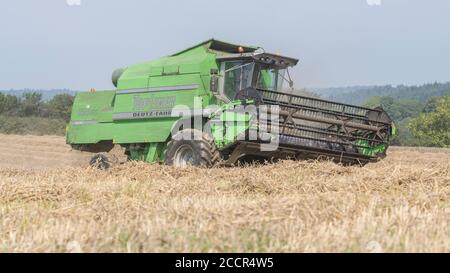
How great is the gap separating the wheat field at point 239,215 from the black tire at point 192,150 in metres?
2.00

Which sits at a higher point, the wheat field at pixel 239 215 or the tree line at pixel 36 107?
the tree line at pixel 36 107

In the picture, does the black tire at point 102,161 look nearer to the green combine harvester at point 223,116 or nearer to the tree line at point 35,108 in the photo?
the green combine harvester at point 223,116

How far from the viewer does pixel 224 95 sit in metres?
11.6

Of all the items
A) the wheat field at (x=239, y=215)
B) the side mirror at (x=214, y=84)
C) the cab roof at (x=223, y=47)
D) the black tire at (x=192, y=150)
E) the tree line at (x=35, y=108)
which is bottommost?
the wheat field at (x=239, y=215)

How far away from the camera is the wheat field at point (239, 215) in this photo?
152 inches

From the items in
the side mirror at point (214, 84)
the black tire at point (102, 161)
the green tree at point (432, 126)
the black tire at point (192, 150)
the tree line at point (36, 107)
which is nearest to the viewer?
the black tire at point (192, 150)

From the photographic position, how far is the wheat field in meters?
3.85

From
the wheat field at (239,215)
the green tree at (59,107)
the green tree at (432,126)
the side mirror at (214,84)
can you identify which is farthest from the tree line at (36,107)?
the wheat field at (239,215)

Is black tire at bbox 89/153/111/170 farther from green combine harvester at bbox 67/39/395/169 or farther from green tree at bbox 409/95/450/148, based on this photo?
green tree at bbox 409/95/450/148

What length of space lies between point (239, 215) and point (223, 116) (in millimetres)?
6310

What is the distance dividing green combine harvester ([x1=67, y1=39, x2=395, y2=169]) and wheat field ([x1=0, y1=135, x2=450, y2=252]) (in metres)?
1.88

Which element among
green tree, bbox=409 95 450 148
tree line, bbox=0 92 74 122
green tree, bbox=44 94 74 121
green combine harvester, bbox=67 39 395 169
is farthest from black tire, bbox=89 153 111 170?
tree line, bbox=0 92 74 122

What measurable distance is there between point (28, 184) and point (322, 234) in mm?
4070
